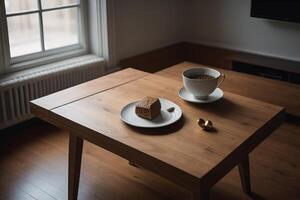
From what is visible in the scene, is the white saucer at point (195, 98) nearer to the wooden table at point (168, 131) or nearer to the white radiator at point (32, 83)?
the wooden table at point (168, 131)

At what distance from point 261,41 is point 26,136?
2.05m

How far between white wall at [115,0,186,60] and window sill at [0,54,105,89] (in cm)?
28

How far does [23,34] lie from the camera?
295cm

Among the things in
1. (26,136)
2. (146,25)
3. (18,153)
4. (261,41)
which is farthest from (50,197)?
(261,41)

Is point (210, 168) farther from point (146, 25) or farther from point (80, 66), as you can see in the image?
point (146, 25)

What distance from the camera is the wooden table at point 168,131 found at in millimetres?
1478

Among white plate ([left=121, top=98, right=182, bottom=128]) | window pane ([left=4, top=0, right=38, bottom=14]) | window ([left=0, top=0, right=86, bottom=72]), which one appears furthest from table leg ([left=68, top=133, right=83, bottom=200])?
window pane ([left=4, top=0, right=38, bottom=14])

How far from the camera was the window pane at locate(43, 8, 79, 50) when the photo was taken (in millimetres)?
3086

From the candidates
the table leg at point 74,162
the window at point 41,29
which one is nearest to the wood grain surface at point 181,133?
the table leg at point 74,162

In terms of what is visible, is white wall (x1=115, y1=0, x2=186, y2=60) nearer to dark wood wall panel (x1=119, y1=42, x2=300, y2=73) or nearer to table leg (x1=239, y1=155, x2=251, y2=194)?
dark wood wall panel (x1=119, y1=42, x2=300, y2=73)

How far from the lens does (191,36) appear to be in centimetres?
399

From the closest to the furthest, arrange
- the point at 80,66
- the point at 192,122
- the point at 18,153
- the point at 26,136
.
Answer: the point at 192,122, the point at 18,153, the point at 26,136, the point at 80,66

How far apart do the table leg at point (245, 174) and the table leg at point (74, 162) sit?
2.66ft

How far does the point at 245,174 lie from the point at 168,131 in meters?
0.68
